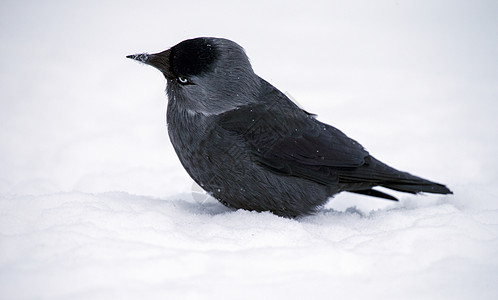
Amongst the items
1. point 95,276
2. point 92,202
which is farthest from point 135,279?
point 92,202

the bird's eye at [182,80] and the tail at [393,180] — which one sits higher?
the bird's eye at [182,80]

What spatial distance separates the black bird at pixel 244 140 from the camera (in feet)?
10.7

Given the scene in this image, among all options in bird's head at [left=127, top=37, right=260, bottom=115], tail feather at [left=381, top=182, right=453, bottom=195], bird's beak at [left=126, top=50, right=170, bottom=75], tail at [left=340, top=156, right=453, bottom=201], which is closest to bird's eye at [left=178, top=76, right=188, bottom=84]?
bird's head at [left=127, top=37, right=260, bottom=115]

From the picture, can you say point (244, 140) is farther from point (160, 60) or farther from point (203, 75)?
point (160, 60)

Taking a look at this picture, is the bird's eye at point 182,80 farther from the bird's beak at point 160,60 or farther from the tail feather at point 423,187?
the tail feather at point 423,187

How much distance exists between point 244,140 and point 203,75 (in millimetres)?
541

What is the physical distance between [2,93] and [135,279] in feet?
18.1

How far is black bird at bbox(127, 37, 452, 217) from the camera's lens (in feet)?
10.7

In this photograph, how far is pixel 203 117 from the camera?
10.9 ft

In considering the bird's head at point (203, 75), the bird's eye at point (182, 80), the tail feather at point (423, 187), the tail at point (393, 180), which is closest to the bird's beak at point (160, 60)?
the bird's head at point (203, 75)

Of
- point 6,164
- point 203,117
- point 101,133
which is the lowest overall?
point 6,164

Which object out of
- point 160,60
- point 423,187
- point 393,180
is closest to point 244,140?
point 160,60

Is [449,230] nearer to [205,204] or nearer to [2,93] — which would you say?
[205,204]

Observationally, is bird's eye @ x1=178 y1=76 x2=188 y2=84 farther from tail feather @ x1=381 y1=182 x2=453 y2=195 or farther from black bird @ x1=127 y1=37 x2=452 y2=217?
tail feather @ x1=381 y1=182 x2=453 y2=195
